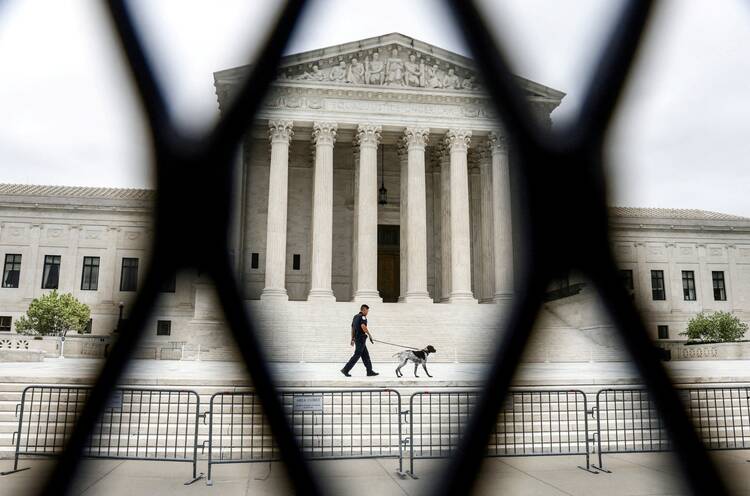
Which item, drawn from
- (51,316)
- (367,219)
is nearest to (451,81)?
(367,219)

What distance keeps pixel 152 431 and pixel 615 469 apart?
19.5ft

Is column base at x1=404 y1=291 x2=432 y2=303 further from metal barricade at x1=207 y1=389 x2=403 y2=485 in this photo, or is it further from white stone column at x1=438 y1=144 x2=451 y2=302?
metal barricade at x1=207 y1=389 x2=403 y2=485

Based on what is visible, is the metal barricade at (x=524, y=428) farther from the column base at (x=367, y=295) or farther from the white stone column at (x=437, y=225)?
the white stone column at (x=437, y=225)

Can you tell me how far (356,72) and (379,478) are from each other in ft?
88.8

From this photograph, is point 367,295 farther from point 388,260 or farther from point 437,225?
point 437,225

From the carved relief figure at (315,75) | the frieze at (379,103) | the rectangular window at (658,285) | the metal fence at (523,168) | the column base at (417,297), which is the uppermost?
the carved relief figure at (315,75)

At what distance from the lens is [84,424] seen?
242cm

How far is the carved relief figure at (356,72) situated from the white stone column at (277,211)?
4140 mm

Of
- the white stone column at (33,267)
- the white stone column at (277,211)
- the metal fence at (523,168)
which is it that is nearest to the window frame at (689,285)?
the white stone column at (277,211)

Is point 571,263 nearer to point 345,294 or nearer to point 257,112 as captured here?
point 257,112

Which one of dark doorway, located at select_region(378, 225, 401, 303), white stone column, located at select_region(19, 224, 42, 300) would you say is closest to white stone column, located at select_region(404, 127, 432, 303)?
dark doorway, located at select_region(378, 225, 401, 303)

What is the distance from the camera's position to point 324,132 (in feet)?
95.7

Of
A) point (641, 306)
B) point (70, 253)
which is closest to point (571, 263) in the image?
point (641, 306)

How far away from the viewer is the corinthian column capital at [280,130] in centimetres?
2865
